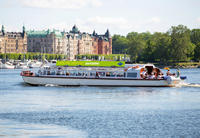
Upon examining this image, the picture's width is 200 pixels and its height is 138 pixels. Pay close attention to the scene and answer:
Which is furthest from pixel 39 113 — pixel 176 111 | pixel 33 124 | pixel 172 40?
pixel 172 40

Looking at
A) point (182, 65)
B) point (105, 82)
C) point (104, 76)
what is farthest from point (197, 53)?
point (105, 82)

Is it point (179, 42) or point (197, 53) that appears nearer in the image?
point (179, 42)

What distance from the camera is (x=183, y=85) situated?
6938cm

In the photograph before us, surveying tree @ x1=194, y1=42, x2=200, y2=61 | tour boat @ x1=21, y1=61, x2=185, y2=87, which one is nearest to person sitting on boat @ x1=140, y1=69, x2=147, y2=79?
tour boat @ x1=21, y1=61, x2=185, y2=87

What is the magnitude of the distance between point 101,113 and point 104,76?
82.4ft

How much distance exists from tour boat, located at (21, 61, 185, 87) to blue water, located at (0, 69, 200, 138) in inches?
93.0

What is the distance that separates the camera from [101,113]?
44.0 meters

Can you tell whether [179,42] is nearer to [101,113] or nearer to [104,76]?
[104,76]

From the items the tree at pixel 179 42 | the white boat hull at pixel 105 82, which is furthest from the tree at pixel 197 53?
the white boat hull at pixel 105 82

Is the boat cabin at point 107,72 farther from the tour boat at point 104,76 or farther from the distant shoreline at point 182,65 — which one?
the distant shoreline at point 182,65

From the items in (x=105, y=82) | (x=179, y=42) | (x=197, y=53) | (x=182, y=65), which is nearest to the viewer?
(x=105, y=82)

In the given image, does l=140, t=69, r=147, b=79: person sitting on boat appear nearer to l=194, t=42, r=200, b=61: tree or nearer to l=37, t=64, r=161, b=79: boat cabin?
l=37, t=64, r=161, b=79: boat cabin

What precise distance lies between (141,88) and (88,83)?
7251 millimetres

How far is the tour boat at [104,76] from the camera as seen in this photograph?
6744cm
